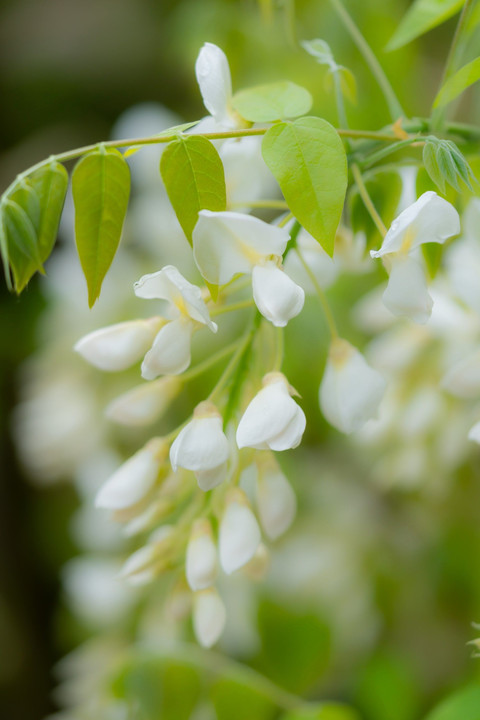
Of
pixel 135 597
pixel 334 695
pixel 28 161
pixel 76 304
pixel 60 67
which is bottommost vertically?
pixel 334 695

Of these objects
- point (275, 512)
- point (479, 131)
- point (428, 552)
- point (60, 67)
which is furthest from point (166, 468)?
point (60, 67)

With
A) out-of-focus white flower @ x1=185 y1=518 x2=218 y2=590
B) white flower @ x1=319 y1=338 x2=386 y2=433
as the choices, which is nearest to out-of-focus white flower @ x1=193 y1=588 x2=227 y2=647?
out-of-focus white flower @ x1=185 y1=518 x2=218 y2=590

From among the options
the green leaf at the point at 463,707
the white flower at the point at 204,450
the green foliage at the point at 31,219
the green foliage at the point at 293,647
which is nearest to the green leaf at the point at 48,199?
the green foliage at the point at 31,219

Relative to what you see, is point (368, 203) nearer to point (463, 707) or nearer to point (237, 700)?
point (463, 707)

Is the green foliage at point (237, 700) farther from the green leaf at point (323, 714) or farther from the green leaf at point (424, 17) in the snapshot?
the green leaf at point (424, 17)

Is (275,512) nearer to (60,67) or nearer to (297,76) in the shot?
(297,76)

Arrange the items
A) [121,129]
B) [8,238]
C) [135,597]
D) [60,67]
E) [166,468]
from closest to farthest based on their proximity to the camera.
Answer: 1. [8,238]
2. [166,468]
3. [135,597]
4. [121,129]
5. [60,67]

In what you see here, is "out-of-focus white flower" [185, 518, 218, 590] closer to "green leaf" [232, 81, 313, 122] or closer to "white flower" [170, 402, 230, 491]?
"white flower" [170, 402, 230, 491]

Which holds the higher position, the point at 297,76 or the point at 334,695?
the point at 297,76

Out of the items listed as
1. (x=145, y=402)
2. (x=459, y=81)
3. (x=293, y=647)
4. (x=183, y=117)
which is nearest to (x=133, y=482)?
(x=145, y=402)
